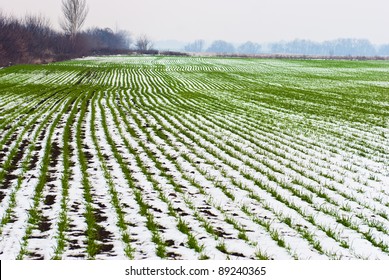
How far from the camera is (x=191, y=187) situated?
27.5 feet

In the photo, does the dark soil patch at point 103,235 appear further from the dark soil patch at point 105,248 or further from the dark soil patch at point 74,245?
the dark soil patch at point 74,245

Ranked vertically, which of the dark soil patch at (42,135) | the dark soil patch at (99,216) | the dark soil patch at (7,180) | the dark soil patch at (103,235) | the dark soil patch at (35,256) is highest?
the dark soil patch at (42,135)

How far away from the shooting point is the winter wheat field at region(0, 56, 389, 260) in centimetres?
584

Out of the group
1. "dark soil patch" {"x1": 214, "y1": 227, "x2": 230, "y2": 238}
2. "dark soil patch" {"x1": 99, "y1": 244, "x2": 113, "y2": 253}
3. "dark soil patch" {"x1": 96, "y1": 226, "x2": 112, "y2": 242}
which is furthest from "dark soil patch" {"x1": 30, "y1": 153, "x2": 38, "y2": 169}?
"dark soil patch" {"x1": 214, "y1": 227, "x2": 230, "y2": 238}

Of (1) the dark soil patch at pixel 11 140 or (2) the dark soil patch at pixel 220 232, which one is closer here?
(2) the dark soil patch at pixel 220 232

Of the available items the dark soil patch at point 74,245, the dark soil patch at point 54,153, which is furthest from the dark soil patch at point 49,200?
the dark soil patch at point 54,153

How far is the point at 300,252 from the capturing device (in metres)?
5.61

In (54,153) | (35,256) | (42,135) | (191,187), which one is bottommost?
(35,256)

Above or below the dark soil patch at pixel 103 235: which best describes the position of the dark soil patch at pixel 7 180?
above

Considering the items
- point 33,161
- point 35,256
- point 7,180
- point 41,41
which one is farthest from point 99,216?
point 41,41

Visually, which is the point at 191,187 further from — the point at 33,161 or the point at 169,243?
the point at 33,161

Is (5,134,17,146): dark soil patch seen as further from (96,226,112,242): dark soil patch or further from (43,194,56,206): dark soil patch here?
(96,226,112,242): dark soil patch

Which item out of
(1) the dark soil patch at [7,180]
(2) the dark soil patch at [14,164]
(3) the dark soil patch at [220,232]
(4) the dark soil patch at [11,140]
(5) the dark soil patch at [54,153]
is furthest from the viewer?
(4) the dark soil patch at [11,140]

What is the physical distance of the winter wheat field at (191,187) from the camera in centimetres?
584
